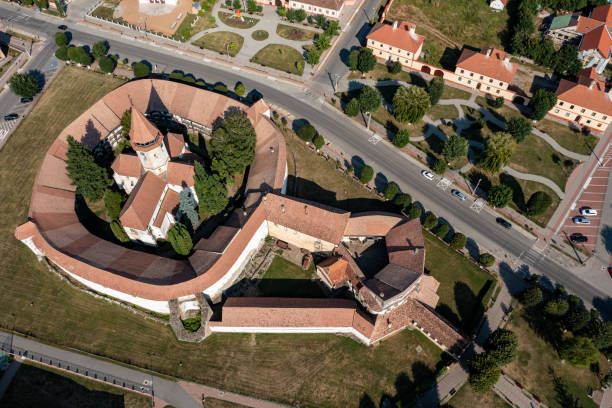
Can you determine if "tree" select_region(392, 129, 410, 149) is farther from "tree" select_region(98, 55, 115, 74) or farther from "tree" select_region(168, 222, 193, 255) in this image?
"tree" select_region(98, 55, 115, 74)

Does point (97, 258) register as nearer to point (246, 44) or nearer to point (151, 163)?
point (151, 163)

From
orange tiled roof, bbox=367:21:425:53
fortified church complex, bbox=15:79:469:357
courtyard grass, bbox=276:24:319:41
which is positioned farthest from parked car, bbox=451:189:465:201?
courtyard grass, bbox=276:24:319:41

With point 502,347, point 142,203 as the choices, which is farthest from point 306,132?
point 502,347

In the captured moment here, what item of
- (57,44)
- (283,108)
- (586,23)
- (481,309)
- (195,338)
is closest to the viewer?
(195,338)

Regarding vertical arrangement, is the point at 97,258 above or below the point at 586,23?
below

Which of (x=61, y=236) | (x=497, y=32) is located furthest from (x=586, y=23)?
→ (x=61, y=236)

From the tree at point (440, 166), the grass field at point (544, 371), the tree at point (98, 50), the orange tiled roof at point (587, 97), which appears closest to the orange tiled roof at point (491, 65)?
the orange tiled roof at point (587, 97)
